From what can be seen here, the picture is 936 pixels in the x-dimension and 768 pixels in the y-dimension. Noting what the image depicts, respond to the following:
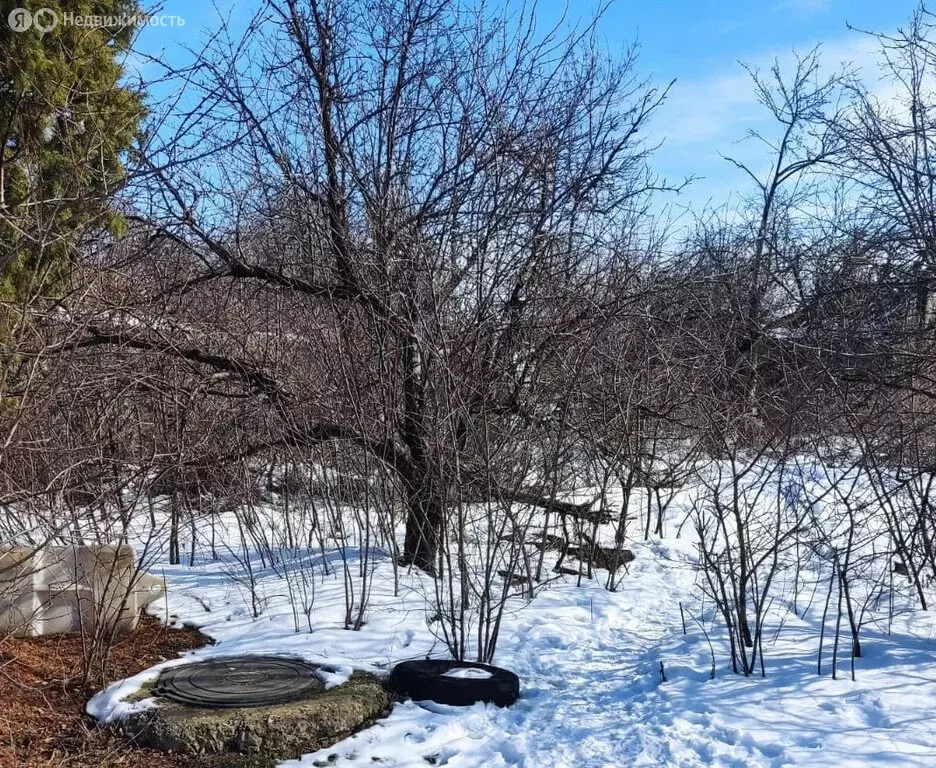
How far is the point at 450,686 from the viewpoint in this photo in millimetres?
4789

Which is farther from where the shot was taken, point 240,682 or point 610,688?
point 610,688

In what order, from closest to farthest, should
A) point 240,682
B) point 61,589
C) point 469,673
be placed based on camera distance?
point 240,682
point 469,673
point 61,589

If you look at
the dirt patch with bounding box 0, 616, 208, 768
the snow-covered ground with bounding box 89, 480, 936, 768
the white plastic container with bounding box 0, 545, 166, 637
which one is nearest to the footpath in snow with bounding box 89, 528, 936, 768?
the snow-covered ground with bounding box 89, 480, 936, 768

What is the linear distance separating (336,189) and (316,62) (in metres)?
1.15

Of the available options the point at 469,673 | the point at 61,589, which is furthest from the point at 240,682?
the point at 61,589

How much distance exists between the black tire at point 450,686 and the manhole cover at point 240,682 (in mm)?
460

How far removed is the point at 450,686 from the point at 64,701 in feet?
6.65

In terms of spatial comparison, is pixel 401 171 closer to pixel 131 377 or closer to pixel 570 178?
pixel 570 178

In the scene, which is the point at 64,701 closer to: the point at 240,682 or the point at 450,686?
the point at 240,682

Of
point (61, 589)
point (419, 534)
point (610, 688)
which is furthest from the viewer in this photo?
point (419, 534)

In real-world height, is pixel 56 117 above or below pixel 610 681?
above

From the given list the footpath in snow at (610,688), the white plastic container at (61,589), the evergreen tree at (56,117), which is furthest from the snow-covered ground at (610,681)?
the evergreen tree at (56,117)

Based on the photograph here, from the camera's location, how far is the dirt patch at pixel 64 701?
4062 millimetres

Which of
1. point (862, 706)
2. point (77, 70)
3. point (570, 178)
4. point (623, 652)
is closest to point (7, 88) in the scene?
point (77, 70)
